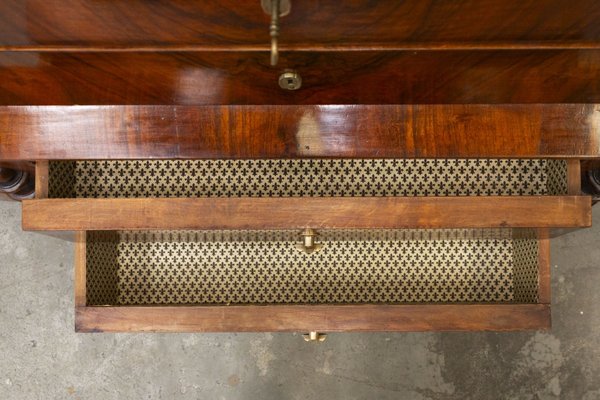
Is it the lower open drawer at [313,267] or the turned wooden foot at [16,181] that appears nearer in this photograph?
the turned wooden foot at [16,181]

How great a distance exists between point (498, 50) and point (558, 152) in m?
0.35

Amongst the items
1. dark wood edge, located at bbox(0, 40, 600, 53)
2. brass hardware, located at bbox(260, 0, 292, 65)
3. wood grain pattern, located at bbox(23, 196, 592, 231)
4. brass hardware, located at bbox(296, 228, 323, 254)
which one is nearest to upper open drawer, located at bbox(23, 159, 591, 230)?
wood grain pattern, located at bbox(23, 196, 592, 231)

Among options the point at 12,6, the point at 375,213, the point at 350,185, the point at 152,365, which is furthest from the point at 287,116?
the point at 152,365

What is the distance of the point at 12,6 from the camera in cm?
93

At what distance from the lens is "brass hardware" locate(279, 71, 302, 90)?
110cm

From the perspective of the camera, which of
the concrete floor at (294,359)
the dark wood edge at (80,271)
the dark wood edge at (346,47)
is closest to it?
the dark wood edge at (346,47)

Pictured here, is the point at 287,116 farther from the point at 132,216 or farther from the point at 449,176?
the point at 449,176

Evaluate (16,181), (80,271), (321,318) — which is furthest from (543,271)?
(16,181)

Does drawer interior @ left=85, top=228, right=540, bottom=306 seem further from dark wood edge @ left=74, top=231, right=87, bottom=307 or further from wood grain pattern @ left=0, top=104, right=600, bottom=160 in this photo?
wood grain pattern @ left=0, top=104, right=600, bottom=160

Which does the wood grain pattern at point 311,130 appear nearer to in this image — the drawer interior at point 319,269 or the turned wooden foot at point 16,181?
the turned wooden foot at point 16,181

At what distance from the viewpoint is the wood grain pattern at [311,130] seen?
3.96 feet

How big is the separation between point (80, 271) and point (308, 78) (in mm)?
990

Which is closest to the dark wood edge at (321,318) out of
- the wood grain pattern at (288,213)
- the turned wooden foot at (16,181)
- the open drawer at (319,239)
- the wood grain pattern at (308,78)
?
the open drawer at (319,239)

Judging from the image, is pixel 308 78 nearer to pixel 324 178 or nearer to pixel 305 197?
pixel 305 197
